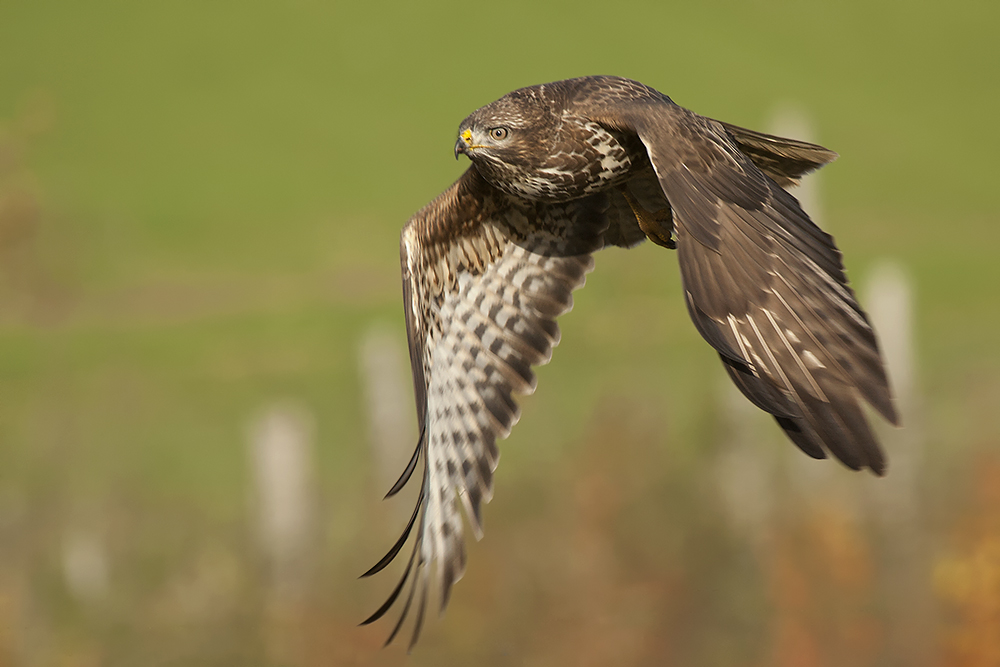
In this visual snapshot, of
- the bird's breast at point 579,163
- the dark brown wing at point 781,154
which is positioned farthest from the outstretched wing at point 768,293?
the dark brown wing at point 781,154

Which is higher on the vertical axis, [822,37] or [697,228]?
[822,37]

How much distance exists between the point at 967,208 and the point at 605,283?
1338 centimetres

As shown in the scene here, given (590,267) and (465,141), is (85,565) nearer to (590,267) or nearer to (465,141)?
(590,267)

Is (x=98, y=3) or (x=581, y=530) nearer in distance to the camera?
(x=581, y=530)

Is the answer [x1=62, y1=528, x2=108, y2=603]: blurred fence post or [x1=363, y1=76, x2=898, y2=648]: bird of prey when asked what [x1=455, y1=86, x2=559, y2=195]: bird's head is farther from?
[x1=62, y1=528, x2=108, y2=603]: blurred fence post

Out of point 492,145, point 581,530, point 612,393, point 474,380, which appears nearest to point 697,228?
point 492,145

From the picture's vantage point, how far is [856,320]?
3568mm

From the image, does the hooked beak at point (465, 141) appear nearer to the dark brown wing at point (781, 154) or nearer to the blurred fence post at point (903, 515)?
the dark brown wing at point (781, 154)

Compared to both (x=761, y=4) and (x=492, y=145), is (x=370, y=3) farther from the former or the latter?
(x=492, y=145)

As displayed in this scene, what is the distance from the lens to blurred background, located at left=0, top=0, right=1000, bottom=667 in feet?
47.2

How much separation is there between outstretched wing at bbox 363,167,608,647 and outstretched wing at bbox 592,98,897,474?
3.87ft

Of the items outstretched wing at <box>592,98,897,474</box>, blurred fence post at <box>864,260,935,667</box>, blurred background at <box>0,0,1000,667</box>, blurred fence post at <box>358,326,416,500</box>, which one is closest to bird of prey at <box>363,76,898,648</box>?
outstretched wing at <box>592,98,897,474</box>

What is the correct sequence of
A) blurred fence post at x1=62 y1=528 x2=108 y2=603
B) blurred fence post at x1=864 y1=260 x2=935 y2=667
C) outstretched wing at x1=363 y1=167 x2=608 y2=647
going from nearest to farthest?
1. outstretched wing at x1=363 y1=167 x2=608 y2=647
2. blurred fence post at x1=864 y1=260 x2=935 y2=667
3. blurred fence post at x1=62 y1=528 x2=108 y2=603

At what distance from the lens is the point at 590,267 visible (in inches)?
215
